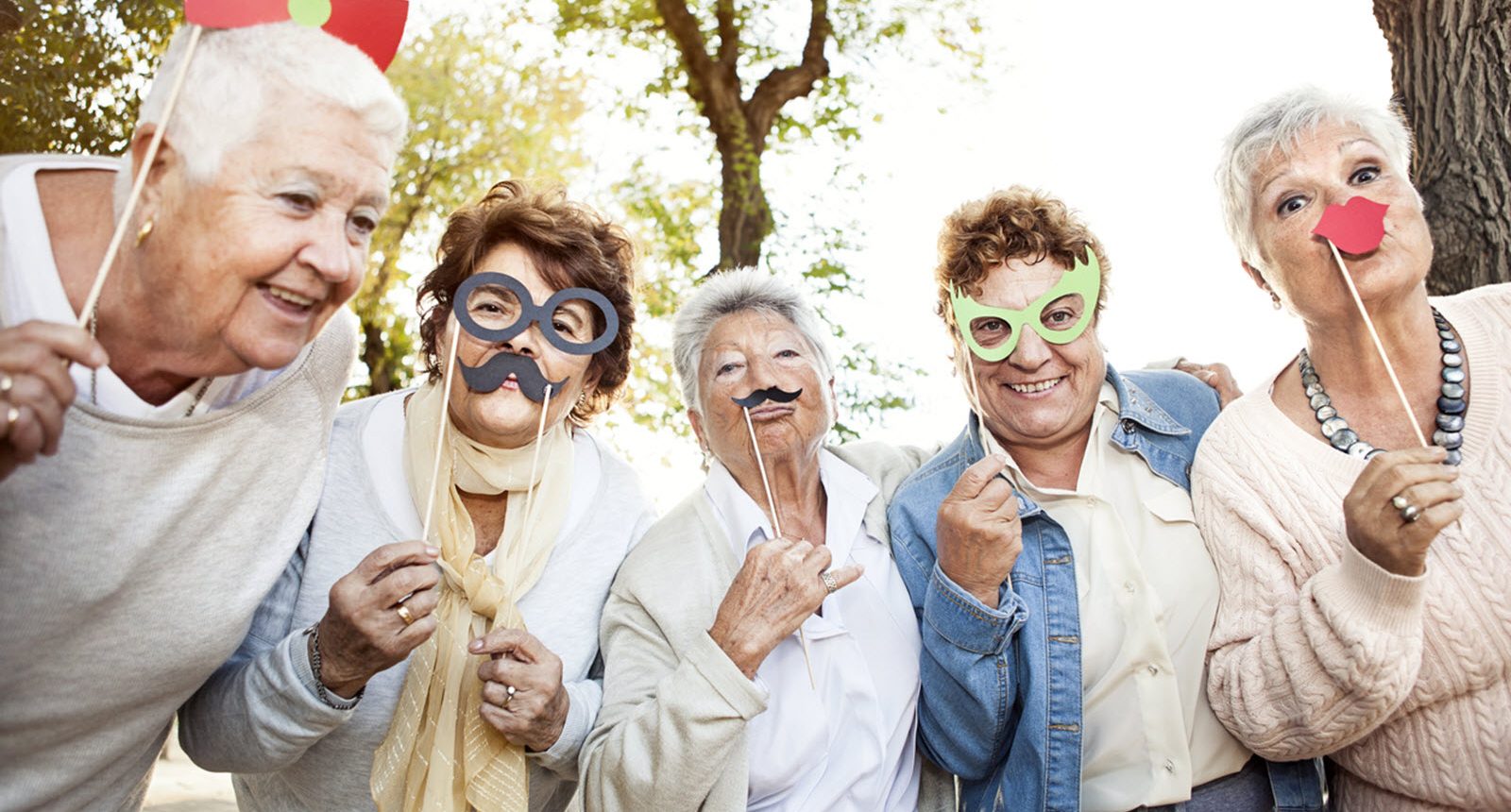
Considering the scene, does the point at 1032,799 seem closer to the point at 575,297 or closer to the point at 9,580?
the point at 575,297

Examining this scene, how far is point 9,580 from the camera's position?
6.14 ft

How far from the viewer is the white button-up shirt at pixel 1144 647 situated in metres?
2.48

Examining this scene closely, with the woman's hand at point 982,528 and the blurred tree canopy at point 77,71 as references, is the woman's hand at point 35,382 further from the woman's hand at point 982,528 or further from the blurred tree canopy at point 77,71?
the blurred tree canopy at point 77,71

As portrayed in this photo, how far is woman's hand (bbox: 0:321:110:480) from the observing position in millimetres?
1445

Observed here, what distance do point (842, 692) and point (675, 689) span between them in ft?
1.60

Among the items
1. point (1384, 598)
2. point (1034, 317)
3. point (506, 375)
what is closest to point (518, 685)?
point (506, 375)

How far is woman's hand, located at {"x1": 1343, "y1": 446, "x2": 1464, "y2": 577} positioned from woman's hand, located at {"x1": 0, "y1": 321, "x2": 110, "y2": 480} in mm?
2055

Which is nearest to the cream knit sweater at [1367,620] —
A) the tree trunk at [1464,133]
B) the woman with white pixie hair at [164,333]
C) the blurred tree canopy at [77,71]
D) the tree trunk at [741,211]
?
the tree trunk at [1464,133]

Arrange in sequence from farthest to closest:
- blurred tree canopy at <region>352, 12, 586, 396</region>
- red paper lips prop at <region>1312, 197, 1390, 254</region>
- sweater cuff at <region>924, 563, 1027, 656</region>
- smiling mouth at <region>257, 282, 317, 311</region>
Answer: blurred tree canopy at <region>352, 12, 586, 396</region> → sweater cuff at <region>924, 563, 1027, 656</region> → red paper lips prop at <region>1312, 197, 1390, 254</region> → smiling mouth at <region>257, 282, 317, 311</region>

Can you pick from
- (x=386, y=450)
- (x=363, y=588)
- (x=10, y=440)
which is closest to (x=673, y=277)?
(x=386, y=450)

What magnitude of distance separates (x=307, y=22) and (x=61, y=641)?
3.76ft

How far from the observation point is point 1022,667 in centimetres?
261

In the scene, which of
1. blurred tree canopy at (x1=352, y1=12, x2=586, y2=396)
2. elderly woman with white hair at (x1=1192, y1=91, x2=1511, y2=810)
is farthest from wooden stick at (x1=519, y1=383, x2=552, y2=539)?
blurred tree canopy at (x1=352, y1=12, x2=586, y2=396)

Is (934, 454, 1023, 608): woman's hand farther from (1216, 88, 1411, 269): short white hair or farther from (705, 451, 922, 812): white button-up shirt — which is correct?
(1216, 88, 1411, 269): short white hair
